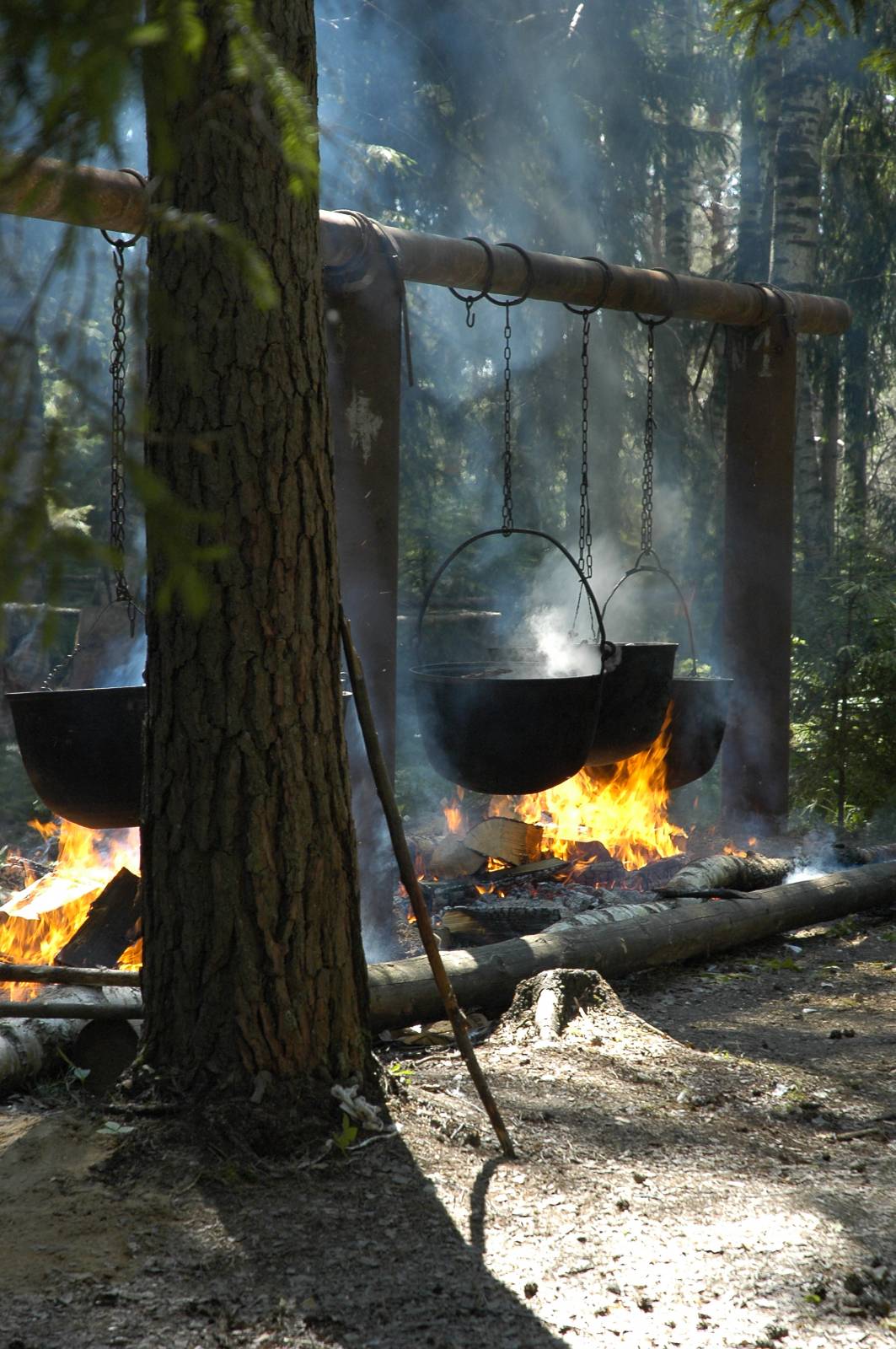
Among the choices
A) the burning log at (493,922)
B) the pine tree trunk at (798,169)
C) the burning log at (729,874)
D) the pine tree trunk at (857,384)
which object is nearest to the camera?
the burning log at (493,922)

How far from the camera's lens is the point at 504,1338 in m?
2.21

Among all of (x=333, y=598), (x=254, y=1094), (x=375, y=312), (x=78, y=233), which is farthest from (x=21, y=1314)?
(x=375, y=312)

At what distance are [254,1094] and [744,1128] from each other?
53.6 inches

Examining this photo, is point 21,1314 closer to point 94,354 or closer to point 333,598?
point 333,598

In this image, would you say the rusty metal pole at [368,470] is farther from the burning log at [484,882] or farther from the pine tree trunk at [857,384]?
the pine tree trunk at [857,384]

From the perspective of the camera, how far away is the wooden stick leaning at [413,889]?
298 cm

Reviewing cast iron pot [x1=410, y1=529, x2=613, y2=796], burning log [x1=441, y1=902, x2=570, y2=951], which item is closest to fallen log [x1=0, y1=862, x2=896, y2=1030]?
burning log [x1=441, y1=902, x2=570, y2=951]

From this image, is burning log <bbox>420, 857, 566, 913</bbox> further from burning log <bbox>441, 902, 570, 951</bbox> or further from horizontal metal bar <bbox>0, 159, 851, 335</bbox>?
horizontal metal bar <bbox>0, 159, 851, 335</bbox>

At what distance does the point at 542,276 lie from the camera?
560 cm

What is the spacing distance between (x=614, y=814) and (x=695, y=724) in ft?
3.54

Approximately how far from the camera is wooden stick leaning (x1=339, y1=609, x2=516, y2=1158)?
2984 mm

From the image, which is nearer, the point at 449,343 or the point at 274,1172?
the point at 274,1172

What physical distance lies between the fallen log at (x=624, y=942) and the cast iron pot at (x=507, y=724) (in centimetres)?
68

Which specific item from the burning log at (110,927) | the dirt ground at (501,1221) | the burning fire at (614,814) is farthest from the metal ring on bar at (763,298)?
the burning log at (110,927)
